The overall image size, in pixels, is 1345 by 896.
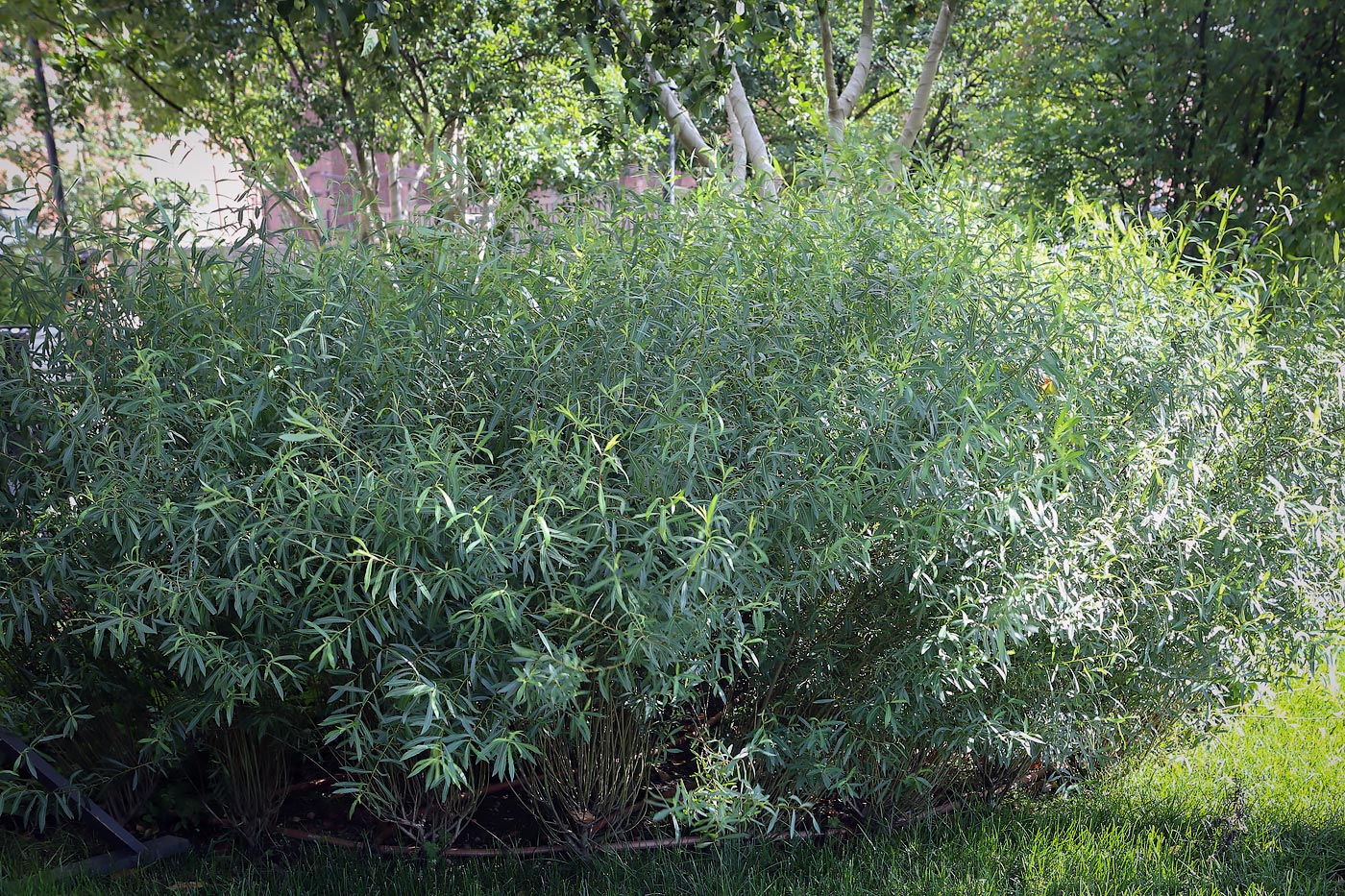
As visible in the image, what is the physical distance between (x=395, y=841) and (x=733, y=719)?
101 centimetres

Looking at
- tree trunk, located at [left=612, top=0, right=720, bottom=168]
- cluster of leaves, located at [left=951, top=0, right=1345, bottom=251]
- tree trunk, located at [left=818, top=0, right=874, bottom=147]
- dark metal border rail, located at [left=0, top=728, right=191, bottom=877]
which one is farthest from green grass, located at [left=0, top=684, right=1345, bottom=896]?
tree trunk, located at [left=818, top=0, right=874, bottom=147]

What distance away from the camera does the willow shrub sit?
2273 millimetres

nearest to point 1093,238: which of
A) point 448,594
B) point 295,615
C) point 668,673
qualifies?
point 668,673

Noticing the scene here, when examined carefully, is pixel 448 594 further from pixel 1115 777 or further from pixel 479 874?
pixel 1115 777

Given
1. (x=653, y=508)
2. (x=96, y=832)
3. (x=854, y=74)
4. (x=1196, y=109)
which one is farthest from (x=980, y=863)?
(x=854, y=74)

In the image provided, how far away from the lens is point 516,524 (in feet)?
7.39

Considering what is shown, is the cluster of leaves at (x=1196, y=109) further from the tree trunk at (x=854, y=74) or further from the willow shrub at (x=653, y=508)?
the willow shrub at (x=653, y=508)

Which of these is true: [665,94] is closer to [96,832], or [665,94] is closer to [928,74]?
[928,74]

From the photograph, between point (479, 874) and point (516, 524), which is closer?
point (516, 524)

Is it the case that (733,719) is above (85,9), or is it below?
below

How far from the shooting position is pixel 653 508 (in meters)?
2.23

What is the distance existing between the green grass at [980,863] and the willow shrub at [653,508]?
141 millimetres

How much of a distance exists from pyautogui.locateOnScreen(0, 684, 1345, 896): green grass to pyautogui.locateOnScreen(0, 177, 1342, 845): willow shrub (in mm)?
141

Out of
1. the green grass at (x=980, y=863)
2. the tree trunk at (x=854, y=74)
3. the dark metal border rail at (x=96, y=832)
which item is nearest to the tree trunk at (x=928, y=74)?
the tree trunk at (x=854, y=74)
